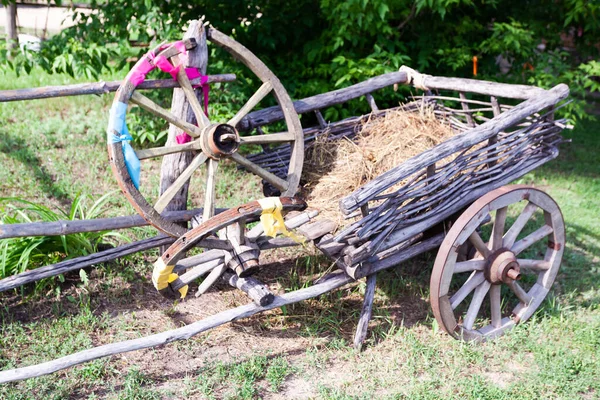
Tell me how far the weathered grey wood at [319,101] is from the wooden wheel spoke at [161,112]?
370mm

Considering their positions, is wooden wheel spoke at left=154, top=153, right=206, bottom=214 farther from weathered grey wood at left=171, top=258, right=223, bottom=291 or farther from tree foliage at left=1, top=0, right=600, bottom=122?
tree foliage at left=1, top=0, right=600, bottom=122

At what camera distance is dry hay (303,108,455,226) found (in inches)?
144

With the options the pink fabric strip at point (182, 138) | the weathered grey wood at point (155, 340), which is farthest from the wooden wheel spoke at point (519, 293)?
the pink fabric strip at point (182, 138)

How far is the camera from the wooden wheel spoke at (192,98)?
125 inches

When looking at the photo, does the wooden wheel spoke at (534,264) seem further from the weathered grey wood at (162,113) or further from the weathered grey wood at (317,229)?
the weathered grey wood at (162,113)

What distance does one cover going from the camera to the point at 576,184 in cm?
581

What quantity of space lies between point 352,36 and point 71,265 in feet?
10.4

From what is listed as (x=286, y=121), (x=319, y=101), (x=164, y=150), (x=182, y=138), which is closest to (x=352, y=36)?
(x=319, y=101)

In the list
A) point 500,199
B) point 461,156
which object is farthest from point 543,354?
point 461,156

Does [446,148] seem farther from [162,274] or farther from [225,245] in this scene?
[162,274]

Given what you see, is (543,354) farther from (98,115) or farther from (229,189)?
(98,115)

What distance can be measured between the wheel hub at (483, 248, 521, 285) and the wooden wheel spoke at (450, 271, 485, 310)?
4cm

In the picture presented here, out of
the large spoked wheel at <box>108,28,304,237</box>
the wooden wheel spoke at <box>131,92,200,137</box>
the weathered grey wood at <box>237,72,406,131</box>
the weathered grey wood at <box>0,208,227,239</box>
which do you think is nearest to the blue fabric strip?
the large spoked wheel at <box>108,28,304,237</box>

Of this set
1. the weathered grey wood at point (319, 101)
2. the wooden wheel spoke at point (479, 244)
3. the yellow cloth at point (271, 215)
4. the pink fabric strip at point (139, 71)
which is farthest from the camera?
the weathered grey wood at point (319, 101)
